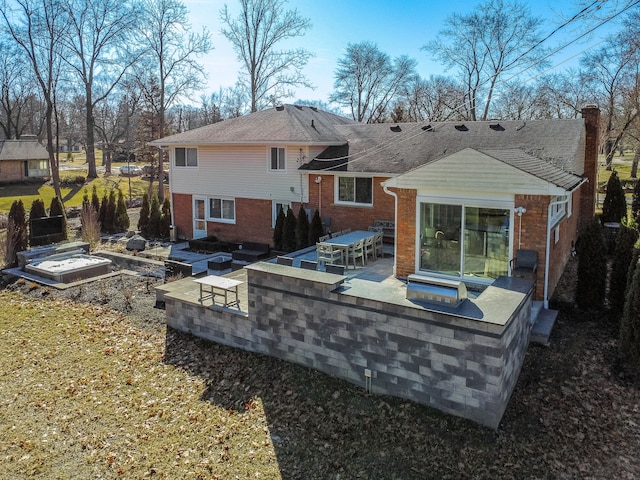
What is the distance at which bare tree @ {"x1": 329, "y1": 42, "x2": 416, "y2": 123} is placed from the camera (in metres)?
43.0

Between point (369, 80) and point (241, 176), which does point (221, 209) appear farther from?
point (369, 80)

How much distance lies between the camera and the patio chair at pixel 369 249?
13159mm

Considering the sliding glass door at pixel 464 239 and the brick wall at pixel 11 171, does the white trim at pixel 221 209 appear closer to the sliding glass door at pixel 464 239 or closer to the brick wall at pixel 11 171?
the sliding glass door at pixel 464 239

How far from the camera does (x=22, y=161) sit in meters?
44.0

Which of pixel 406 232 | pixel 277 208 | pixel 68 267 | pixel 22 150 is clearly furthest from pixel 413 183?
pixel 22 150

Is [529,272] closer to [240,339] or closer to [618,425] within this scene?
[618,425]

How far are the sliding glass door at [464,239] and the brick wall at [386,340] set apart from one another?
1.84 metres

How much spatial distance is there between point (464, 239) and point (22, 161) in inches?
1804

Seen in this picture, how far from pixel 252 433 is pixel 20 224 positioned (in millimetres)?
15146

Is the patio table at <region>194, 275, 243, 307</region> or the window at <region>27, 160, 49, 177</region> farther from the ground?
the window at <region>27, 160, 49, 177</region>

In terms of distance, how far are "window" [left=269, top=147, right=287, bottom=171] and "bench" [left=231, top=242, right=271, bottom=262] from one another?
303 centimetres

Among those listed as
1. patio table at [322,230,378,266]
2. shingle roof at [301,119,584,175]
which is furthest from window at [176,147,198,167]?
patio table at [322,230,378,266]

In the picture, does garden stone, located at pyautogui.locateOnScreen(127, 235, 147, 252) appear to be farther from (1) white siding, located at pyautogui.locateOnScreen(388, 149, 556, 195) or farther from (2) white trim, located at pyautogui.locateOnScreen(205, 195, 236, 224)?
(1) white siding, located at pyautogui.locateOnScreen(388, 149, 556, 195)

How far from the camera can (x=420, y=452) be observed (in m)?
6.61
